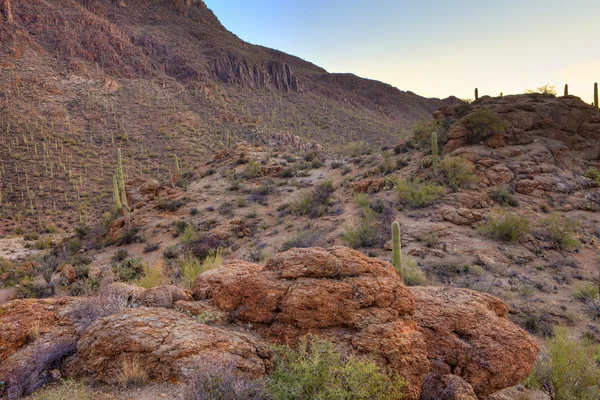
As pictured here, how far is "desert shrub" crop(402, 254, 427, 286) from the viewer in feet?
25.0

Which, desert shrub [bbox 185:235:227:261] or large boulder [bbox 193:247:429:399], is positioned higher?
large boulder [bbox 193:247:429:399]

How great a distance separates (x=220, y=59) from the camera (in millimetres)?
54750

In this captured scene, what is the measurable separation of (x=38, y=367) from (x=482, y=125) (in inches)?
649

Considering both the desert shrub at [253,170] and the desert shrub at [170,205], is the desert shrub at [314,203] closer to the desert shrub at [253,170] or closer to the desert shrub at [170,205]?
the desert shrub at [253,170]

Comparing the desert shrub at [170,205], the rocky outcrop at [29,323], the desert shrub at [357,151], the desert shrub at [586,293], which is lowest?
the desert shrub at [586,293]

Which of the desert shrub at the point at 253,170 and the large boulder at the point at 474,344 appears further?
the desert shrub at the point at 253,170

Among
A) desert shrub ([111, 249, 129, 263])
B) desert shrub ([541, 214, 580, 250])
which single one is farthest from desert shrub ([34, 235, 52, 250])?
desert shrub ([541, 214, 580, 250])

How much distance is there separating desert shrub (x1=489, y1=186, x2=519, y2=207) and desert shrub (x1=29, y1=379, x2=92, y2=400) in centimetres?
1276

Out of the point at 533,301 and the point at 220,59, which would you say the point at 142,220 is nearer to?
the point at 533,301

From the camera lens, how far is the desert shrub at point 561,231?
9.63 meters

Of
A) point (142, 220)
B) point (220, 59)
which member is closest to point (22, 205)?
point (142, 220)

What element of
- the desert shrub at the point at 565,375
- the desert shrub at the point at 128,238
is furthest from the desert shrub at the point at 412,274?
the desert shrub at the point at 128,238

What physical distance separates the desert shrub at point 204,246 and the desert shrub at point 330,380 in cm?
822

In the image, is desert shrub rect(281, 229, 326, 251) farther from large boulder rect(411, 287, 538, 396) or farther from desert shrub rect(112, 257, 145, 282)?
large boulder rect(411, 287, 538, 396)
